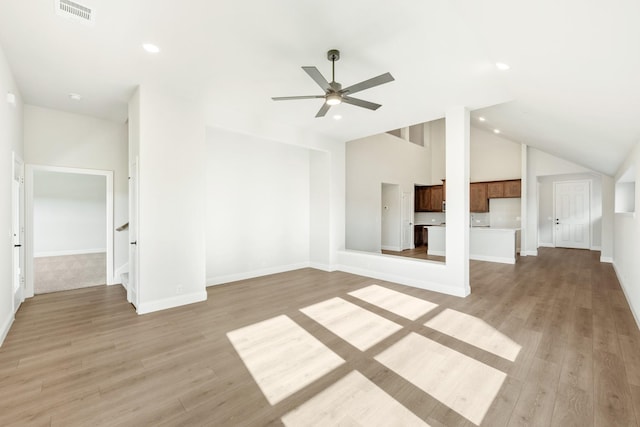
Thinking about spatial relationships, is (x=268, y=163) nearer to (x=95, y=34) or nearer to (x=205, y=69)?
(x=205, y=69)

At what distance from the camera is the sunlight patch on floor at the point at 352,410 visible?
1788 millimetres

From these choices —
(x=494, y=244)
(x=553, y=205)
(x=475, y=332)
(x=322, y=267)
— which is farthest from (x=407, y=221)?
(x=475, y=332)

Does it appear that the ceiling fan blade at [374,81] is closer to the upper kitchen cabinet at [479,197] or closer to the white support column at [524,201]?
the white support column at [524,201]

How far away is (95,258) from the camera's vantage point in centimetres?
744

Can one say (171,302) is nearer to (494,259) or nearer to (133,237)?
(133,237)

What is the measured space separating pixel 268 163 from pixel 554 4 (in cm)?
499

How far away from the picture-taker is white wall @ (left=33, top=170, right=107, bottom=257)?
7.84m

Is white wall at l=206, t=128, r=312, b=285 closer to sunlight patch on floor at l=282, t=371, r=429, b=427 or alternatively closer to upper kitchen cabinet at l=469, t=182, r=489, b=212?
sunlight patch on floor at l=282, t=371, r=429, b=427

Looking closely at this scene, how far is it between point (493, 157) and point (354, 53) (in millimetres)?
8735

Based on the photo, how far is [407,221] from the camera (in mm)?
9773

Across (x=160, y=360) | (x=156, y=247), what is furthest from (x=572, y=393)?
(x=156, y=247)

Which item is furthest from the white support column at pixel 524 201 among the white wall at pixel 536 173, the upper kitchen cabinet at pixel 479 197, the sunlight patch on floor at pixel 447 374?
the sunlight patch on floor at pixel 447 374

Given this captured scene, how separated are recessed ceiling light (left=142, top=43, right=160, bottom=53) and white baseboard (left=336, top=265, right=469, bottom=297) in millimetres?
4823

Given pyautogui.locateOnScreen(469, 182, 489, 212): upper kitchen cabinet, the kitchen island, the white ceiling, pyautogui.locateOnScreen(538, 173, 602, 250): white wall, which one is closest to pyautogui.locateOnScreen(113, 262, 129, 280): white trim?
the white ceiling
